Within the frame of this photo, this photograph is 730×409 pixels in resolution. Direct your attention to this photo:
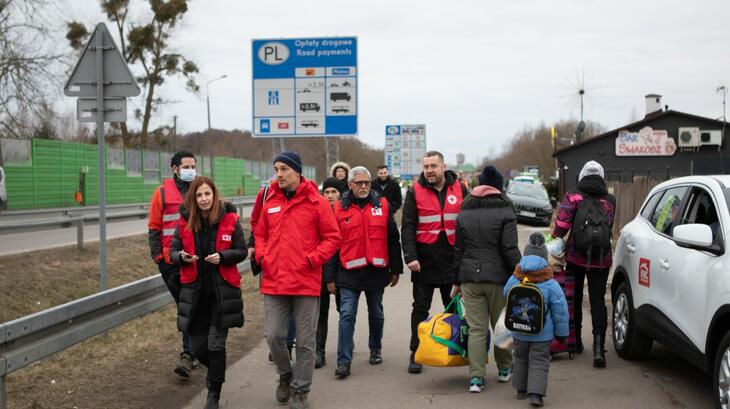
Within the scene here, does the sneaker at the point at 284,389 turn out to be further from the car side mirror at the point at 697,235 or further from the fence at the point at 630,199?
the fence at the point at 630,199

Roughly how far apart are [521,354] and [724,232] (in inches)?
69.1

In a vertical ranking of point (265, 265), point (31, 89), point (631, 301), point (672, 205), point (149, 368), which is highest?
point (31, 89)

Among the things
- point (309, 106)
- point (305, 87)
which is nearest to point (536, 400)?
point (309, 106)

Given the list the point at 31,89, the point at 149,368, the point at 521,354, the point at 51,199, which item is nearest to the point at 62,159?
the point at 51,199

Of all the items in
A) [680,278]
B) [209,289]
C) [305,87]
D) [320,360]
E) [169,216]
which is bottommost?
[320,360]

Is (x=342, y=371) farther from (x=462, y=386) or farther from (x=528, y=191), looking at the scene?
(x=528, y=191)

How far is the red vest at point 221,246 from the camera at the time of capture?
5.88 meters

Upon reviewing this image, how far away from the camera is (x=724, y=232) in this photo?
16.9ft

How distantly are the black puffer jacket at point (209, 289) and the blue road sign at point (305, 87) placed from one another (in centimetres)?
942

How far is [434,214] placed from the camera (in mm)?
6969

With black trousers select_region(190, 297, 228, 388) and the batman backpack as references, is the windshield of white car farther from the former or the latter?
black trousers select_region(190, 297, 228, 388)

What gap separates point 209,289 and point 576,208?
352 cm

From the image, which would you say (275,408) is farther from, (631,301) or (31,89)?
(31,89)

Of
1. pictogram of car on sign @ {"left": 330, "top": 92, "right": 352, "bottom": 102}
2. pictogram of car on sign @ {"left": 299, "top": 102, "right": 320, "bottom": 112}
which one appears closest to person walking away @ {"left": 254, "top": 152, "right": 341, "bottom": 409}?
pictogram of car on sign @ {"left": 299, "top": 102, "right": 320, "bottom": 112}
